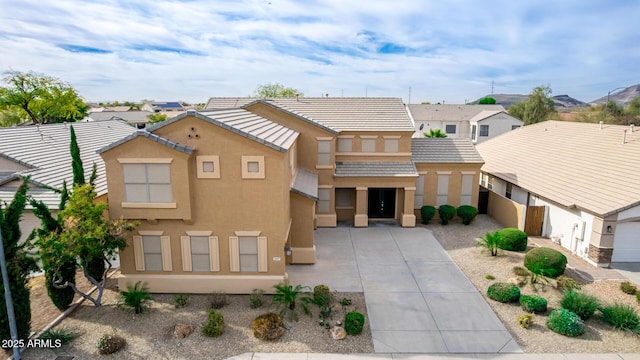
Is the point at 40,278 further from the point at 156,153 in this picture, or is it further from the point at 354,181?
the point at 354,181

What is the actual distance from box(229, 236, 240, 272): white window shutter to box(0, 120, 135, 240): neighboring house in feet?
19.9

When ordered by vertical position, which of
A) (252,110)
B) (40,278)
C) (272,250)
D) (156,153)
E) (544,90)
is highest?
(544,90)

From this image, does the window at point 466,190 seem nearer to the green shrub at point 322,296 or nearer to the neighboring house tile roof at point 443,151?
the neighboring house tile roof at point 443,151

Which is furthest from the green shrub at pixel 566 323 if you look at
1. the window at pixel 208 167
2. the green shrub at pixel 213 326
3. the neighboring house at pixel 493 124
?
the neighboring house at pixel 493 124

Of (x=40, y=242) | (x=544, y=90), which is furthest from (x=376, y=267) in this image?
(x=544, y=90)

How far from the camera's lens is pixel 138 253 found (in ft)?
47.3

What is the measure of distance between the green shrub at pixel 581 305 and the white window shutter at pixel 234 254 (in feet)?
38.1

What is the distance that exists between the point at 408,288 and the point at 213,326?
7559mm

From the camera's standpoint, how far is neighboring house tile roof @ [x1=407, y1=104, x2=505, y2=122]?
197 ft

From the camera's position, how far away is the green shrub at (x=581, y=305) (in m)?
12.7

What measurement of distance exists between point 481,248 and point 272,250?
1135 centimetres

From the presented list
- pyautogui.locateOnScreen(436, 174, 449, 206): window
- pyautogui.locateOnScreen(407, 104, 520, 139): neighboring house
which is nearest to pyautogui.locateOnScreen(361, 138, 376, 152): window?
pyautogui.locateOnScreen(436, 174, 449, 206): window

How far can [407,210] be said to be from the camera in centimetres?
2312

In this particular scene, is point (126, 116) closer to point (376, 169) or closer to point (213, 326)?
point (376, 169)
